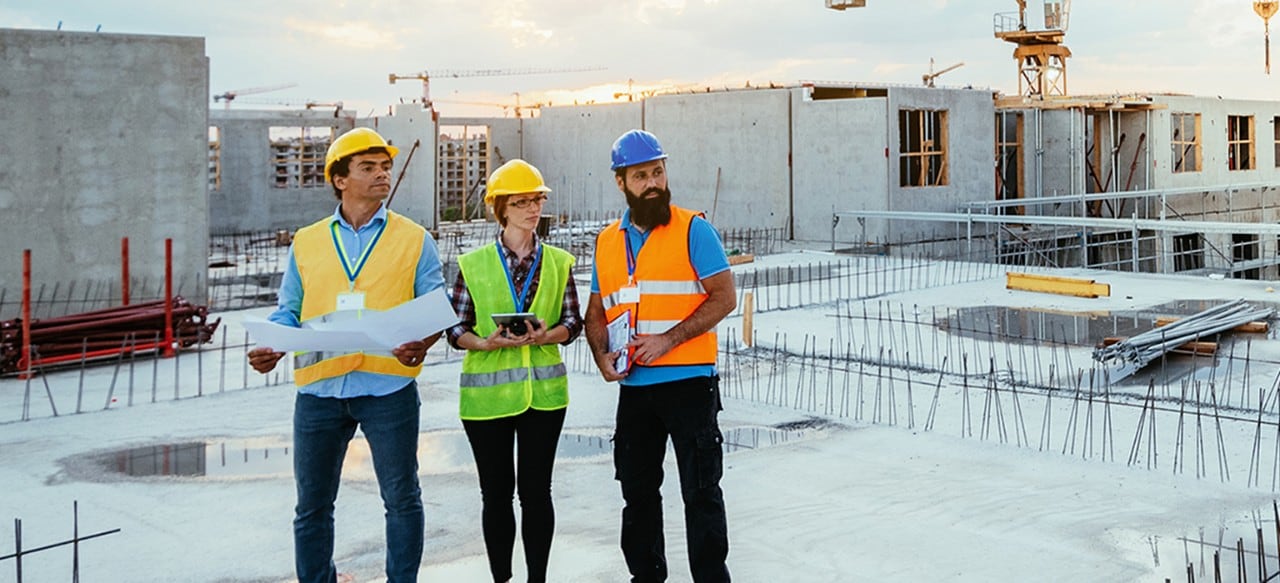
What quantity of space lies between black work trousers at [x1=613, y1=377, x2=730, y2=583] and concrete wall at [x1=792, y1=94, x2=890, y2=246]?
19823 millimetres

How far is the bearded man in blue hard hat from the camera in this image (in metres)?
4.25

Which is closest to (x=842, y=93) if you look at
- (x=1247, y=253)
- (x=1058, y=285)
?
(x=1058, y=285)

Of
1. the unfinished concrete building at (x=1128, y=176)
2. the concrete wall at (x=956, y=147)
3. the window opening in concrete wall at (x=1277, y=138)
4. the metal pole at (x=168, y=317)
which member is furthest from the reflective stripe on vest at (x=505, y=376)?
the window opening in concrete wall at (x=1277, y=138)

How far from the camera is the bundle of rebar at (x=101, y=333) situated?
36.7ft

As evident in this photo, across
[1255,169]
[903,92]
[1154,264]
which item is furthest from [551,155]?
[1255,169]

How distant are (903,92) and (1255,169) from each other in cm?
1538

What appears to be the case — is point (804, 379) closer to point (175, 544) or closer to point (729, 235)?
point (175, 544)

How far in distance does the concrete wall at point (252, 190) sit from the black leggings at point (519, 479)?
27.6 metres

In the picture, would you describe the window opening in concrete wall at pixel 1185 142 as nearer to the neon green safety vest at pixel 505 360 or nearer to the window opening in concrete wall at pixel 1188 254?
the window opening in concrete wall at pixel 1188 254

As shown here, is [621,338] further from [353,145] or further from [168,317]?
[168,317]

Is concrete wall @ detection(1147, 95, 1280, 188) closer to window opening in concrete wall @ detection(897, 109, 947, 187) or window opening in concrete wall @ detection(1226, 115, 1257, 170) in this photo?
window opening in concrete wall @ detection(1226, 115, 1257, 170)

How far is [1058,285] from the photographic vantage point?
15789mm

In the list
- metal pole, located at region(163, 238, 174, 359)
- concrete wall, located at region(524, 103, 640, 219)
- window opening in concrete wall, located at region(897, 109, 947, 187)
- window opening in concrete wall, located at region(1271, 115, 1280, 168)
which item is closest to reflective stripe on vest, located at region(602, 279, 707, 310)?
metal pole, located at region(163, 238, 174, 359)

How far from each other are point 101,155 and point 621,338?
11599 millimetres
